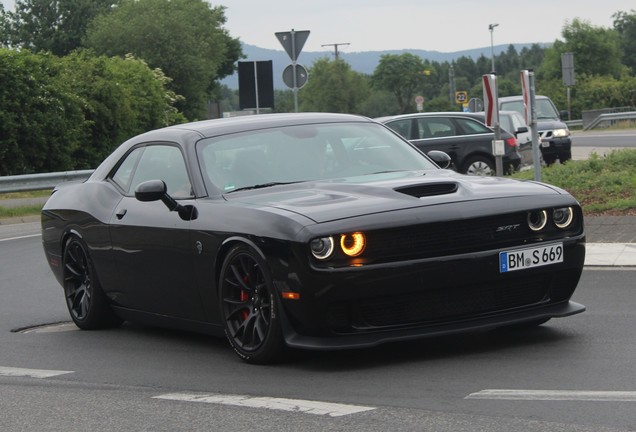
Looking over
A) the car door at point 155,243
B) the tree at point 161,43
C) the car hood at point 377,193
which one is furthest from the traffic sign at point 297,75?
the tree at point 161,43

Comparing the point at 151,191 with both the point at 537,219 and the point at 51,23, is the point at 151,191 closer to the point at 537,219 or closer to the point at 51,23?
the point at 537,219

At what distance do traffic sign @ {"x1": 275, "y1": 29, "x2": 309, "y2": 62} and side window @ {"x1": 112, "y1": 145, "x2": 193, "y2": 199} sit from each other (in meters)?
16.3

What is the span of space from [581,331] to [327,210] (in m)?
1.85

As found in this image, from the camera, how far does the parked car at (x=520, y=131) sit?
26.7 m

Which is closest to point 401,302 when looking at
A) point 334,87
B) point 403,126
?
point 403,126

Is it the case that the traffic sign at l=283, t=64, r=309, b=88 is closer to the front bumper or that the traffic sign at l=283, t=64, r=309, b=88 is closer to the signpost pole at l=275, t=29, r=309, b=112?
the signpost pole at l=275, t=29, r=309, b=112

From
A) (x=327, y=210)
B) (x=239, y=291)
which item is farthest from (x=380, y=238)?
(x=239, y=291)

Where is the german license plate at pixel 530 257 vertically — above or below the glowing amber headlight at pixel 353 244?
below

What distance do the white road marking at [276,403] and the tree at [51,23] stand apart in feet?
323

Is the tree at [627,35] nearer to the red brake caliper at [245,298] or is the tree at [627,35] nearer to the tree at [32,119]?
the tree at [32,119]

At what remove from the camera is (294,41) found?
25.8 meters

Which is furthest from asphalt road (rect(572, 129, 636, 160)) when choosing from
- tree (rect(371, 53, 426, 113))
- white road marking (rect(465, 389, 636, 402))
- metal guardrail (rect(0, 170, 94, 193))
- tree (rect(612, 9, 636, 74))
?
tree (rect(371, 53, 426, 113))

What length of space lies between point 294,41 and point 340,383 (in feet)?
64.0

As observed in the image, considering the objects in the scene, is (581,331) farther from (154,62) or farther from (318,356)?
(154,62)
